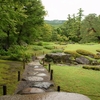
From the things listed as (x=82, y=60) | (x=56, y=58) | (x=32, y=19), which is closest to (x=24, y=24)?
(x=32, y=19)

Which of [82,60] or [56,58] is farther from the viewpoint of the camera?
[82,60]

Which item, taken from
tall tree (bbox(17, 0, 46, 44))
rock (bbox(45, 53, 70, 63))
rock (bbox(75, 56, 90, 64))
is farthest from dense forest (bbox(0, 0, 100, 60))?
rock (bbox(45, 53, 70, 63))

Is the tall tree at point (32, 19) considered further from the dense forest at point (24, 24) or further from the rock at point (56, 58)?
the rock at point (56, 58)

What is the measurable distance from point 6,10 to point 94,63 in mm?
14140

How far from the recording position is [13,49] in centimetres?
2438

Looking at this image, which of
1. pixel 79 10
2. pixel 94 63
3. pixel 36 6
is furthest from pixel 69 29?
pixel 94 63

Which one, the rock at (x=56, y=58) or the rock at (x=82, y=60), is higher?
the rock at (x=56, y=58)

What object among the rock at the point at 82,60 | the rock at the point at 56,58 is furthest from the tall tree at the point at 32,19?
the rock at the point at 82,60

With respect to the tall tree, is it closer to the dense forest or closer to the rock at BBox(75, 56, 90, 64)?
the dense forest

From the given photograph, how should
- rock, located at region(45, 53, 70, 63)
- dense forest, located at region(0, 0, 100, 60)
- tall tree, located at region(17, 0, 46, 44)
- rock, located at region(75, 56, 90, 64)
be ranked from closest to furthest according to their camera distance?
dense forest, located at region(0, 0, 100, 60), rock, located at region(45, 53, 70, 63), rock, located at region(75, 56, 90, 64), tall tree, located at region(17, 0, 46, 44)

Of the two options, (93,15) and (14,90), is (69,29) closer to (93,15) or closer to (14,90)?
(93,15)

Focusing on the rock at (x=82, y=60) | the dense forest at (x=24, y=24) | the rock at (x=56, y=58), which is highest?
the dense forest at (x=24, y=24)

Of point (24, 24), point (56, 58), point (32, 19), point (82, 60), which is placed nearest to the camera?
point (56, 58)

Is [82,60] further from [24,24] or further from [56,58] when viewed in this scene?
[24,24]
